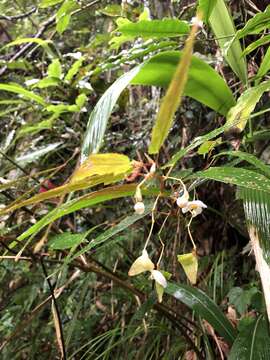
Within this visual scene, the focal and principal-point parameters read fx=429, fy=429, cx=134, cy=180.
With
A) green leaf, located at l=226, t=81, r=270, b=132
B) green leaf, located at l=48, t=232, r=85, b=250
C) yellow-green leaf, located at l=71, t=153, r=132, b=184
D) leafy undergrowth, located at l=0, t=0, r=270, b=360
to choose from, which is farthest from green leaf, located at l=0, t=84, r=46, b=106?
yellow-green leaf, located at l=71, t=153, r=132, b=184

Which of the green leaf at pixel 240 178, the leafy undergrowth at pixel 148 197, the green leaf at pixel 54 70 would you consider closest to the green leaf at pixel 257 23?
the leafy undergrowth at pixel 148 197

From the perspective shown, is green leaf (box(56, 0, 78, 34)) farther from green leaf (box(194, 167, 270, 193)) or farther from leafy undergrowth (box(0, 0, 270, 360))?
green leaf (box(194, 167, 270, 193))

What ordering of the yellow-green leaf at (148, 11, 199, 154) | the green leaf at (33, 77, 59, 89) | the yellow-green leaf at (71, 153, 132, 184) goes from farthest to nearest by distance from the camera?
the green leaf at (33, 77, 59, 89), the yellow-green leaf at (71, 153, 132, 184), the yellow-green leaf at (148, 11, 199, 154)

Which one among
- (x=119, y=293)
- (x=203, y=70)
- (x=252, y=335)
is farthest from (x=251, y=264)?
(x=203, y=70)

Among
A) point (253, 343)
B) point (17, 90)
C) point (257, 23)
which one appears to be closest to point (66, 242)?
point (253, 343)

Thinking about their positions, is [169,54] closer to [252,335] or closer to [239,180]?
[239,180]

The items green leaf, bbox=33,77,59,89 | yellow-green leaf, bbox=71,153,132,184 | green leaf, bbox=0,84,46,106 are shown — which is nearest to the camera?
yellow-green leaf, bbox=71,153,132,184
